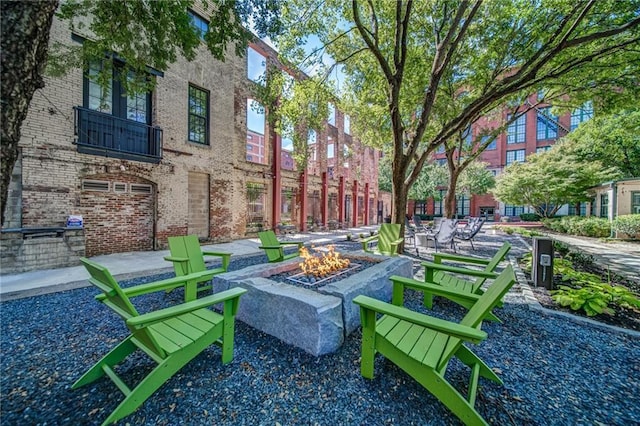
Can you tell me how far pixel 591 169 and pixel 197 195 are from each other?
2087 cm

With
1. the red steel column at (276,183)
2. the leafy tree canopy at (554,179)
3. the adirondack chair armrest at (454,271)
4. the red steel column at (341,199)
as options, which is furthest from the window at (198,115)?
the leafy tree canopy at (554,179)

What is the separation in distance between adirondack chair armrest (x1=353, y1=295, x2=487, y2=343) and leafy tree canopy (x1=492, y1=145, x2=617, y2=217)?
62.1 ft

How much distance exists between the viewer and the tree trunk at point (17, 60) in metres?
1.54

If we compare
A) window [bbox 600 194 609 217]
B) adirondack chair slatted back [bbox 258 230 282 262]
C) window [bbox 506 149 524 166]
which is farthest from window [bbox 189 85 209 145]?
window [bbox 506 149 524 166]

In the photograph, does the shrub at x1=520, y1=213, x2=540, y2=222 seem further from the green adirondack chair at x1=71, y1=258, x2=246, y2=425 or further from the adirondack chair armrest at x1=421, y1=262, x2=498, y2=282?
the green adirondack chair at x1=71, y1=258, x2=246, y2=425

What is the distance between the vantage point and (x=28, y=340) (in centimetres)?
264

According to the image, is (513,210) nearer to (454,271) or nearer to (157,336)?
(454,271)

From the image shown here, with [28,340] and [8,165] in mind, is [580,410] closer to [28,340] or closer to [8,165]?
[8,165]

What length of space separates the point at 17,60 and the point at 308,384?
3.00m

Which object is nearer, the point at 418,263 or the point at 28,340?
the point at 28,340

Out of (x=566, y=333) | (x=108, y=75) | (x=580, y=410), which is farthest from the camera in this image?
(x=108, y=75)

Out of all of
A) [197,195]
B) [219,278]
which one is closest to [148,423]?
[219,278]

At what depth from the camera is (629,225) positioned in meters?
10.8

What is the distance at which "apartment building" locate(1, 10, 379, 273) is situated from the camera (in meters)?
5.84
